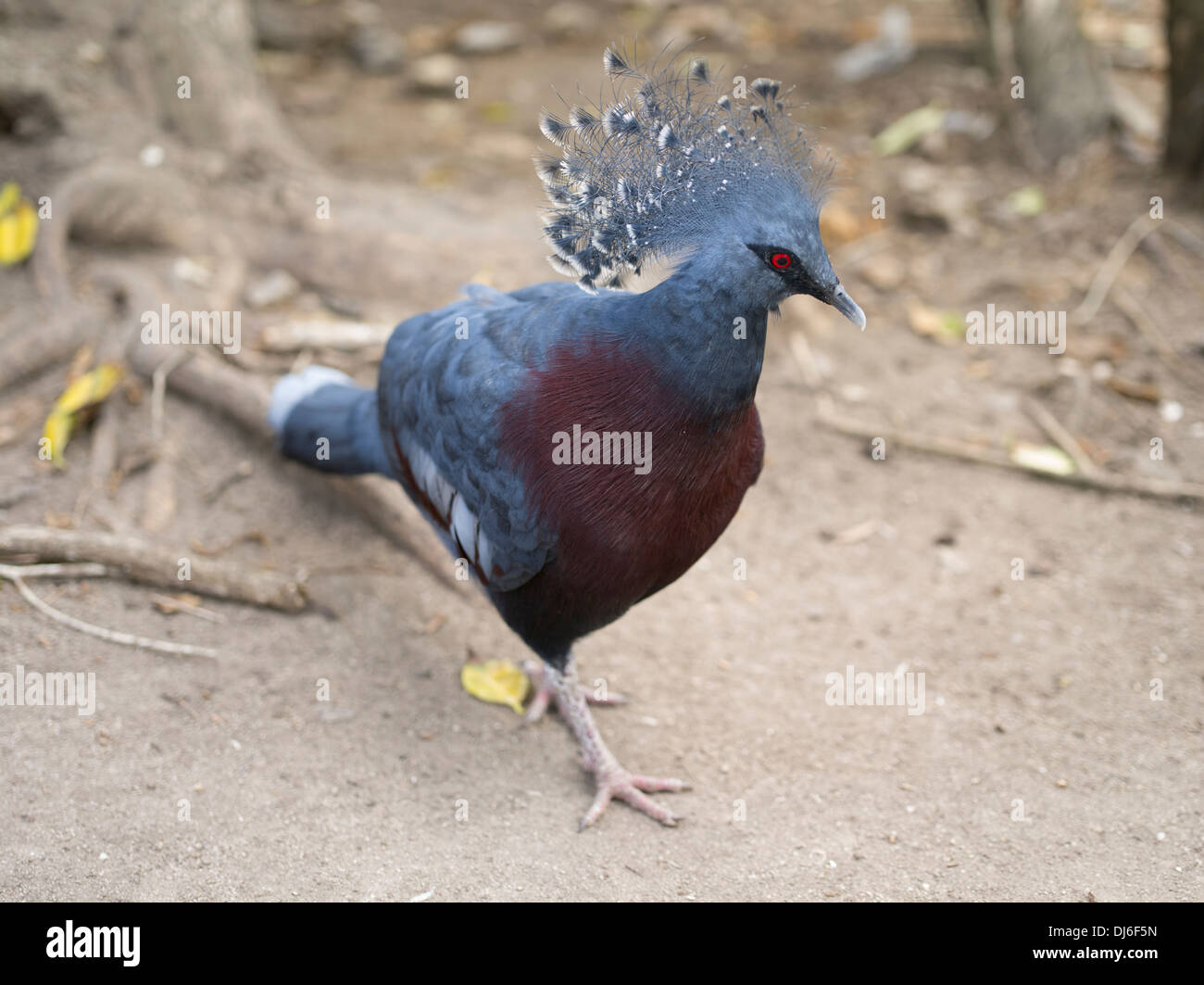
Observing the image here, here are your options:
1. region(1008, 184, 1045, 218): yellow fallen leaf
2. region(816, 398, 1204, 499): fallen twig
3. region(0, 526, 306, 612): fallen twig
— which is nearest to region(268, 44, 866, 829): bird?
region(0, 526, 306, 612): fallen twig

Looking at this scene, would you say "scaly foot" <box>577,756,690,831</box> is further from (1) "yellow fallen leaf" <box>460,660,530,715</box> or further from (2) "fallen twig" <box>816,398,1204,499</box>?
(2) "fallen twig" <box>816,398,1204,499</box>

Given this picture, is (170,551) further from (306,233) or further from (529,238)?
(529,238)

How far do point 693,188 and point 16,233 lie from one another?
3.43m

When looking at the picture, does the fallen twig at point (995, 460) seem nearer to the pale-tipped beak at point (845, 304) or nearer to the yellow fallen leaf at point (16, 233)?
the pale-tipped beak at point (845, 304)

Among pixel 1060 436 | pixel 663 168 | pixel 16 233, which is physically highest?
pixel 16 233

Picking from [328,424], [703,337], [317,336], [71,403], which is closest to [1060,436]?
[703,337]

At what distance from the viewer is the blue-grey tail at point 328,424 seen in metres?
3.64

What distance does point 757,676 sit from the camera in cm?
376

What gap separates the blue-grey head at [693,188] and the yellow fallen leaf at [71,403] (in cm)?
225

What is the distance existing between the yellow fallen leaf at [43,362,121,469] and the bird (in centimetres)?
160

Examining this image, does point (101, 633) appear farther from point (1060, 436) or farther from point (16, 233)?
point (1060, 436)

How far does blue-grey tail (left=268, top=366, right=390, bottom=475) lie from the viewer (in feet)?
A: 11.9

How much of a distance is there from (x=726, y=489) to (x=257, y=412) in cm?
210

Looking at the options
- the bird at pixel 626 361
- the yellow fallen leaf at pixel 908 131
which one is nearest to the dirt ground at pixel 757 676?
the bird at pixel 626 361
